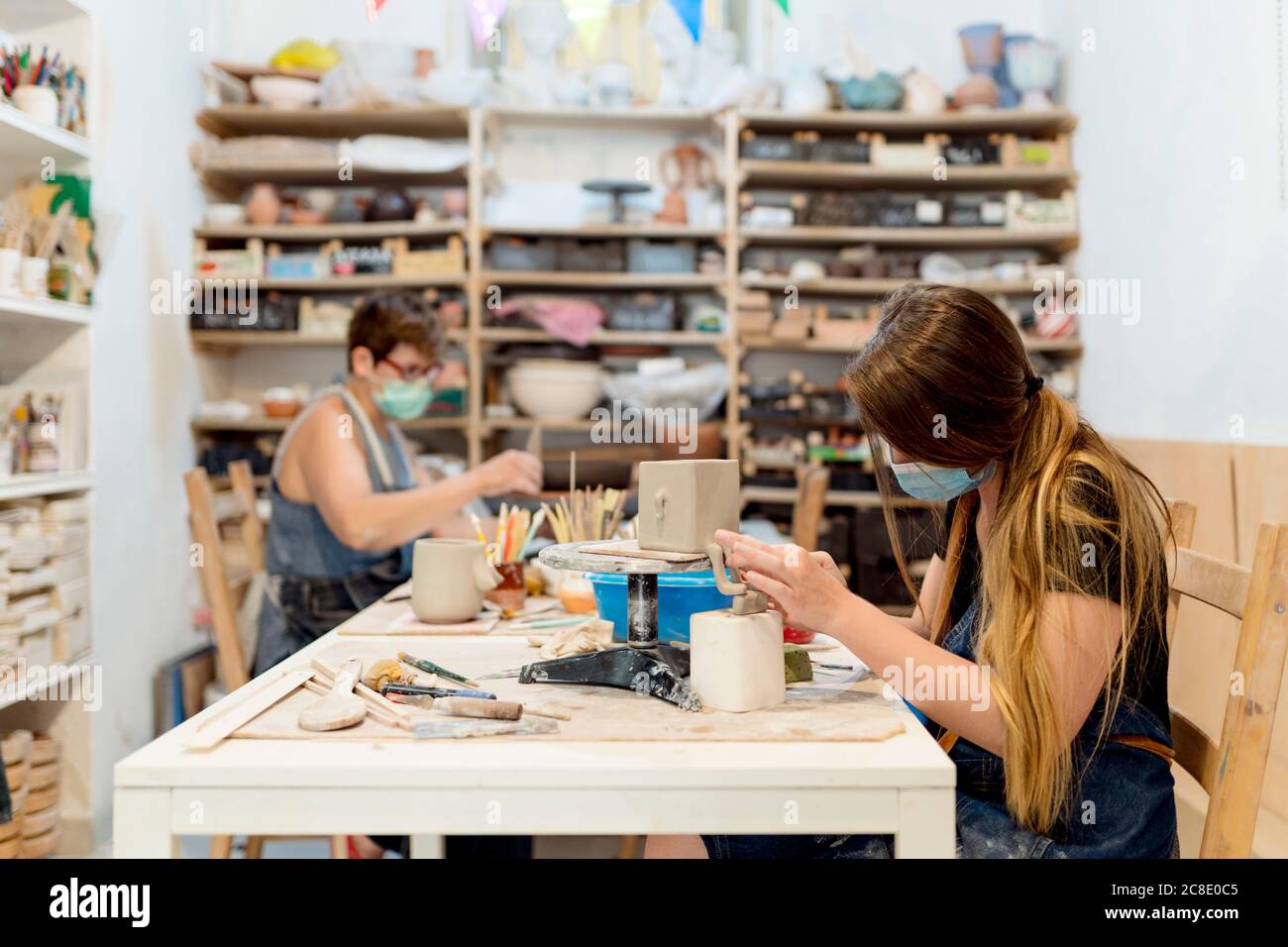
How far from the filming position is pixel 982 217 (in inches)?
184

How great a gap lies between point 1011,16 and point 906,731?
470 centimetres

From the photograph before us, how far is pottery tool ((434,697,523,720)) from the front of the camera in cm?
127

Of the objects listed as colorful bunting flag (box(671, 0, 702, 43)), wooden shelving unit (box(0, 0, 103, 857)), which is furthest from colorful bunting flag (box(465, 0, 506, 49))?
wooden shelving unit (box(0, 0, 103, 857))

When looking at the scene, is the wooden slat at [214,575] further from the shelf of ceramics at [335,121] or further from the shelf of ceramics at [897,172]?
the shelf of ceramics at [897,172]

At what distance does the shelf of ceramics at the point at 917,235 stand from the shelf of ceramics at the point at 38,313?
8.66 feet

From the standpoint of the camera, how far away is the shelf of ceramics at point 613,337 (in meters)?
4.63

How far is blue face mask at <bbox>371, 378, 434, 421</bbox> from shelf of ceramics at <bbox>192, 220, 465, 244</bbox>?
69.4 inches

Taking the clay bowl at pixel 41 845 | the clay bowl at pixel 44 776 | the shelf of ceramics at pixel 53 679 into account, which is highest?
the shelf of ceramics at pixel 53 679

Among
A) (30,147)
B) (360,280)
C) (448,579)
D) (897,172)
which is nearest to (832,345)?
(897,172)

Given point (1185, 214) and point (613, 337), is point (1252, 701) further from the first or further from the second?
point (613, 337)

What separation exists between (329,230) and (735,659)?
3.84 metres

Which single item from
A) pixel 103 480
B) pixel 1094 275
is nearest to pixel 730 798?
pixel 103 480

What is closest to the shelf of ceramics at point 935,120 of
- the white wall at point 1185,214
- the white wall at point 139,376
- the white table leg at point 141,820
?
the white wall at point 1185,214
